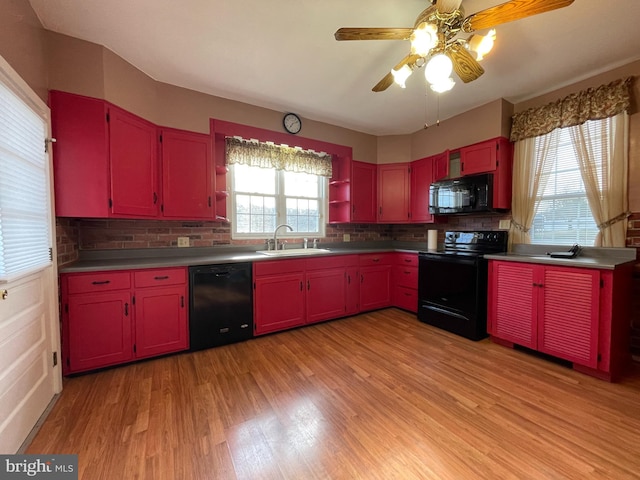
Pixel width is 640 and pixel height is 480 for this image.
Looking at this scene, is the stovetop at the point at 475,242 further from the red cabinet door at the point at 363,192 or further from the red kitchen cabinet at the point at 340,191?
the red kitchen cabinet at the point at 340,191

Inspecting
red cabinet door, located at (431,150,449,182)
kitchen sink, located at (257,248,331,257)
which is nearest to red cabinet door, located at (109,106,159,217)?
kitchen sink, located at (257,248,331,257)

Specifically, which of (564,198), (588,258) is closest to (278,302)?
(588,258)

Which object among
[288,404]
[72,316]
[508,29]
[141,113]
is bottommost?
[288,404]

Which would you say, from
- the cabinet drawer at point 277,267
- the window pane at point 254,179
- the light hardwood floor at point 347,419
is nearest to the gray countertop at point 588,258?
the light hardwood floor at point 347,419

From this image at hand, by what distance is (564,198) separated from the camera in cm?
256

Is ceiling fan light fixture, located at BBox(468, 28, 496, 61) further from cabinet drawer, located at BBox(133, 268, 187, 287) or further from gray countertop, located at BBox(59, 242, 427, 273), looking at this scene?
cabinet drawer, located at BBox(133, 268, 187, 287)

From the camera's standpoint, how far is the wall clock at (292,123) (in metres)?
3.11

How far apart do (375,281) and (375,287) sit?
0.28 ft

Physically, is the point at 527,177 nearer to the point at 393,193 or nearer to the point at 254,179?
the point at 393,193

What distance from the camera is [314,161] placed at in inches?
139

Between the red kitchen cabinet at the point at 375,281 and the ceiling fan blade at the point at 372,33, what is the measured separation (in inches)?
94.8

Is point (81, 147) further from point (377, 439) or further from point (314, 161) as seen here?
point (377, 439)

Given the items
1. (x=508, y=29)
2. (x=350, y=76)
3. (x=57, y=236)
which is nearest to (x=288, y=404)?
(x=57, y=236)

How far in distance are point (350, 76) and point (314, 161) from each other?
1.27 m
